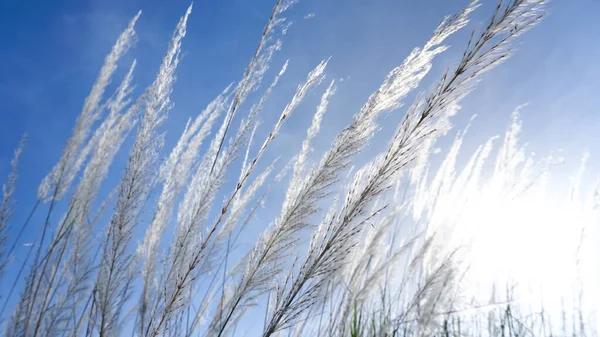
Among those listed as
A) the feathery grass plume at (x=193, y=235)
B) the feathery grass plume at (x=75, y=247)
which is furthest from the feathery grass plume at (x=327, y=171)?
the feathery grass plume at (x=75, y=247)

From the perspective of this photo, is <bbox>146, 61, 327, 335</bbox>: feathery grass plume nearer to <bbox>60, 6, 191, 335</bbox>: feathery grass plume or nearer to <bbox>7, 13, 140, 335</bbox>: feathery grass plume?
<bbox>60, 6, 191, 335</bbox>: feathery grass plume

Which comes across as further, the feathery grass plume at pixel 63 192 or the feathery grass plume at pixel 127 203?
the feathery grass plume at pixel 63 192

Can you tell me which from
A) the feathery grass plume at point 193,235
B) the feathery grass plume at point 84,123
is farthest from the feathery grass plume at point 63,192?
the feathery grass plume at point 193,235

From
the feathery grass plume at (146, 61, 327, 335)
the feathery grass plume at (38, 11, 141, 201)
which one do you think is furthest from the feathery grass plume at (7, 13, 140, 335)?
the feathery grass plume at (146, 61, 327, 335)

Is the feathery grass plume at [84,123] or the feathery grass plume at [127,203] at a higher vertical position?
the feathery grass plume at [84,123]

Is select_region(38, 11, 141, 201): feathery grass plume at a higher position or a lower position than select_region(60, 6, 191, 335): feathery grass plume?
higher

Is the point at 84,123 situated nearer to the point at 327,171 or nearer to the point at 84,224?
the point at 84,224

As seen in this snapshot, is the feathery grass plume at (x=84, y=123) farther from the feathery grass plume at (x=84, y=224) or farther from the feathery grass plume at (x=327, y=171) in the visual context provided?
the feathery grass plume at (x=327, y=171)

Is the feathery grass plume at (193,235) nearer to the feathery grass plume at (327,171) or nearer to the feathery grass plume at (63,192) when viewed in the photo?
the feathery grass plume at (327,171)

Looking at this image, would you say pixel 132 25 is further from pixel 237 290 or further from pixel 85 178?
pixel 237 290

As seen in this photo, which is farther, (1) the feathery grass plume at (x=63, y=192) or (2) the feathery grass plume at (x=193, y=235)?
(1) the feathery grass plume at (x=63, y=192)

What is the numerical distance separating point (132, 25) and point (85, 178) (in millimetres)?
1161

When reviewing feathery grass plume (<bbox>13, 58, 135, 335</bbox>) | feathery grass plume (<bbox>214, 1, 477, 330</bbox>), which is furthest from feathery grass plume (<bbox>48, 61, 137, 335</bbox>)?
feathery grass plume (<bbox>214, 1, 477, 330</bbox>)

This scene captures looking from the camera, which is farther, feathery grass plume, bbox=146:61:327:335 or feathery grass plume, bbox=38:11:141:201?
feathery grass plume, bbox=38:11:141:201
